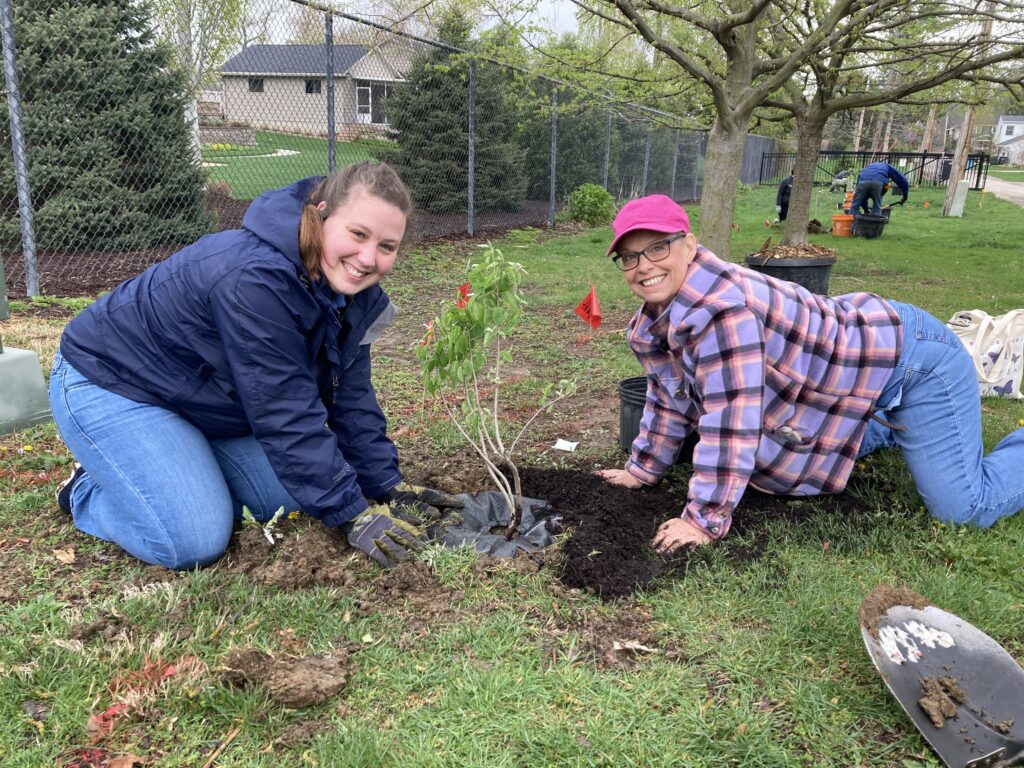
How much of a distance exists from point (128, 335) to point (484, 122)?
11313mm

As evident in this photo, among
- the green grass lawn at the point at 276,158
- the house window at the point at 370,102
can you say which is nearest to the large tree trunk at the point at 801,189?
the green grass lawn at the point at 276,158

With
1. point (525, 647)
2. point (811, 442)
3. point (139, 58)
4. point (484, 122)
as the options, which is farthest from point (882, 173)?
point (525, 647)

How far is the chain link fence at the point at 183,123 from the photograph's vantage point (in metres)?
7.62

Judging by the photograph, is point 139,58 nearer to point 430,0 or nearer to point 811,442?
point 430,0

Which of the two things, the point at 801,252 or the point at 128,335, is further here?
the point at 801,252

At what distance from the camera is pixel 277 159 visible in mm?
9367

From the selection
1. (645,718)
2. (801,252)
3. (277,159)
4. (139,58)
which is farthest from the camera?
(277,159)

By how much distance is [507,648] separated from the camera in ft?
7.42

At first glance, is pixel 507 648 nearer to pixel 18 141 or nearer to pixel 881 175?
pixel 18 141

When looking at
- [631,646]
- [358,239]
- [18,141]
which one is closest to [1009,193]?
[18,141]

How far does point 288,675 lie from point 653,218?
1719 mm

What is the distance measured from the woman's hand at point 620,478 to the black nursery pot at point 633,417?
9.9 inches

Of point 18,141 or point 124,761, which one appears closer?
point 124,761

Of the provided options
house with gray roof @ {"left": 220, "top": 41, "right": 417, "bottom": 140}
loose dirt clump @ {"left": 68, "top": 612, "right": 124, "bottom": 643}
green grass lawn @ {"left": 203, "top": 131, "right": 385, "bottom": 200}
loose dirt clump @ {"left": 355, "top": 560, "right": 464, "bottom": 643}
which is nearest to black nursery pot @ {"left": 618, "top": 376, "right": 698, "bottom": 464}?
loose dirt clump @ {"left": 355, "top": 560, "right": 464, "bottom": 643}
